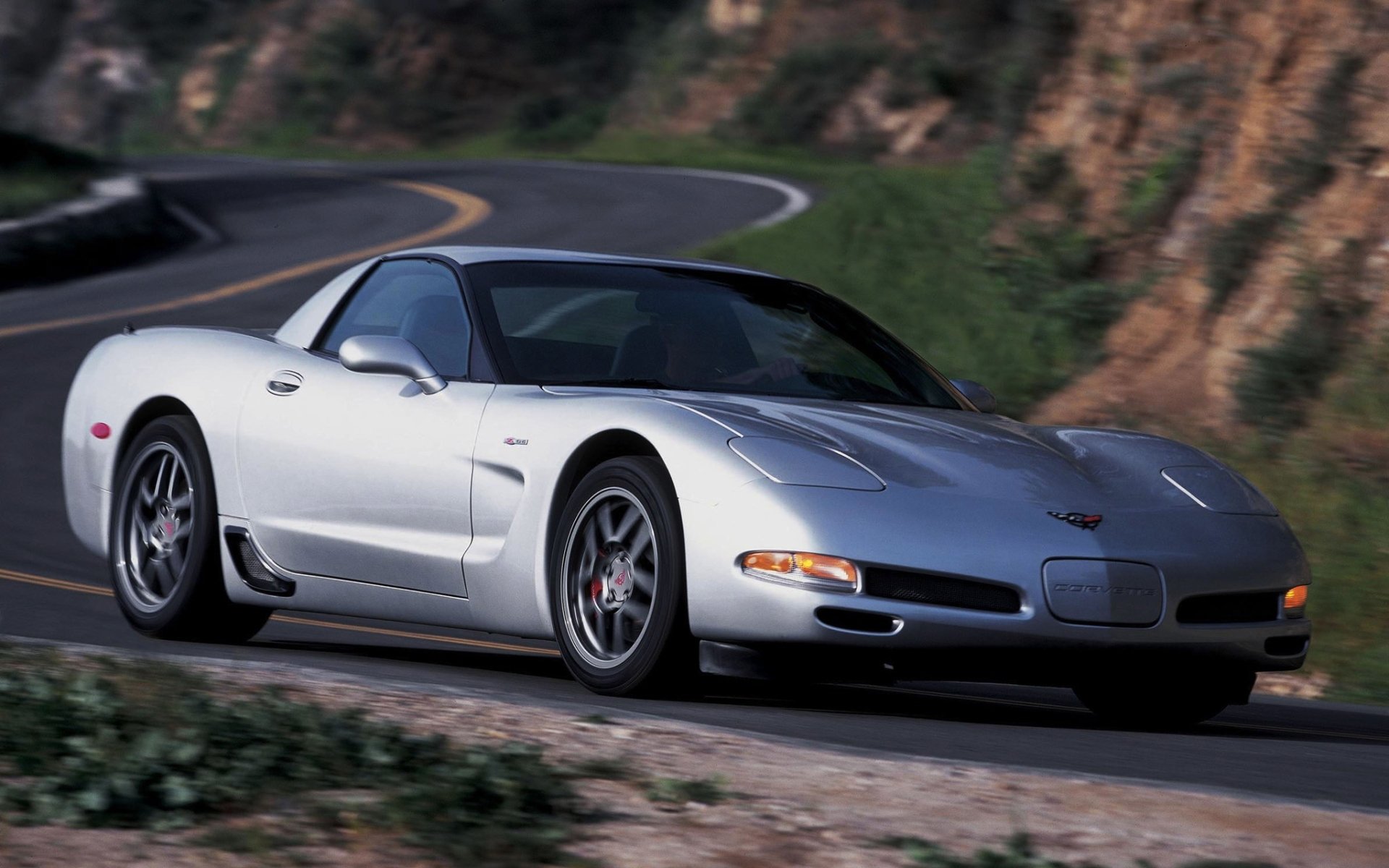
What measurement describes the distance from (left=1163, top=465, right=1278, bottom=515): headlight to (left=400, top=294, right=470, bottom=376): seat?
2191mm

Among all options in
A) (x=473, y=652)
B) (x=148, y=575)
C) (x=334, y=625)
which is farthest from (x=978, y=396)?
(x=334, y=625)

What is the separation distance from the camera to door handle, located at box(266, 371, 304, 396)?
7082 millimetres

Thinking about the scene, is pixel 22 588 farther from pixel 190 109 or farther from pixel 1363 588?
pixel 190 109

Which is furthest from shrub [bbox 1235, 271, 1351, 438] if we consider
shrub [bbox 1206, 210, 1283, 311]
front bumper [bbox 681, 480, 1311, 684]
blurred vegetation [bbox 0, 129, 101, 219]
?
blurred vegetation [bbox 0, 129, 101, 219]

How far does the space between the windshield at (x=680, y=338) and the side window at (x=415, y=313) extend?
0.12 meters

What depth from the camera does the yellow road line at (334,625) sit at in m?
8.45

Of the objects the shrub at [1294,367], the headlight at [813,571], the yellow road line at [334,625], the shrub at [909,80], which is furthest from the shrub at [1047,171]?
the shrub at [909,80]

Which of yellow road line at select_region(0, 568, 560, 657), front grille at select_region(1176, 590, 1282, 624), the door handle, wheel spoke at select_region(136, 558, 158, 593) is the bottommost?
yellow road line at select_region(0, 568, 560, 657)

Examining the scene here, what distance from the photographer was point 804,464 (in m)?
5.55

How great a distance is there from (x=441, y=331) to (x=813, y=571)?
6.55ft

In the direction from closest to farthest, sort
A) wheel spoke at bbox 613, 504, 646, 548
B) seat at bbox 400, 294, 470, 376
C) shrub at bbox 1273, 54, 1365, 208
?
wheel spoke at bbox 613, 504, 646, 548 → seat at bbox 400, 294, 470, 376 → shrub at bbox 1273, 54, 1365, 208

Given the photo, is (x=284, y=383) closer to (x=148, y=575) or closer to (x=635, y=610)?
(x=148, y=575)

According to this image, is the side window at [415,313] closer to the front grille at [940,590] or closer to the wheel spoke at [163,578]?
the wheel spoke at [163,578]

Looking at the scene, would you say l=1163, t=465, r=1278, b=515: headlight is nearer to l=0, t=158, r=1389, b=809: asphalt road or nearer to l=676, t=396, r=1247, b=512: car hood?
l=676, t=396, r=1247, b=512: car hood
